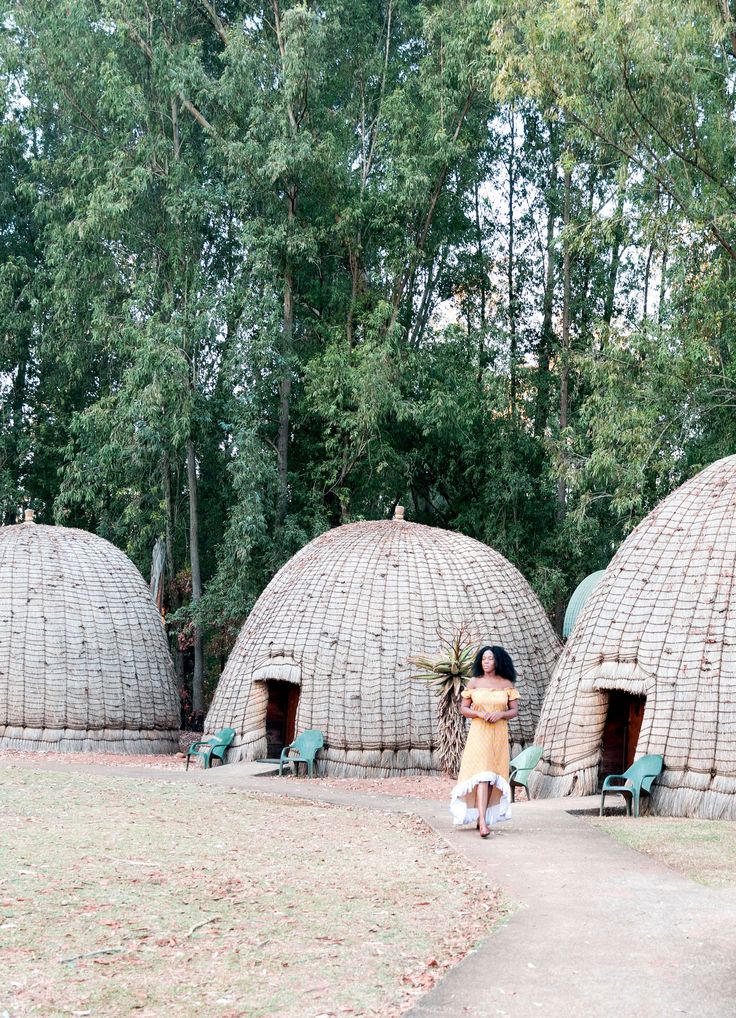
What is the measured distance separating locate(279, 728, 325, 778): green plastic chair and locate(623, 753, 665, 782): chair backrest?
533 cm

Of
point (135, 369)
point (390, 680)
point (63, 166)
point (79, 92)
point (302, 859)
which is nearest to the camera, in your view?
point (302, 859)

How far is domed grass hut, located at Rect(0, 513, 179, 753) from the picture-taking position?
19.2 m

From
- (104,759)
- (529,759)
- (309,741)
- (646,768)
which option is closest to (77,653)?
(104,759)

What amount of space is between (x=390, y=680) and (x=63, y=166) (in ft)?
54.6

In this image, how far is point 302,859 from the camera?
8.96m

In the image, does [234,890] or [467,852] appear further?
[467,852]

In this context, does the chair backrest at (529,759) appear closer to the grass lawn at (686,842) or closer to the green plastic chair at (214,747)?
the grass lawn at (686,842)

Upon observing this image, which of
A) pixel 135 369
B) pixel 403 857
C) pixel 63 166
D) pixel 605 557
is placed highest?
pixel 63 166

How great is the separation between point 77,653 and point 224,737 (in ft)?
11.2

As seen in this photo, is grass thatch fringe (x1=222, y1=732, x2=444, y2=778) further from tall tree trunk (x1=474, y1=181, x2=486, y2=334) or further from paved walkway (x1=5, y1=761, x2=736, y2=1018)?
tall tree trunk (x1=474, y1=181, x2=486, y2=334)

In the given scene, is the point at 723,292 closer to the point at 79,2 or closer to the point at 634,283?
the point at 634,283

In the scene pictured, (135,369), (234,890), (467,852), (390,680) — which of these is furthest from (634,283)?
(234,890)

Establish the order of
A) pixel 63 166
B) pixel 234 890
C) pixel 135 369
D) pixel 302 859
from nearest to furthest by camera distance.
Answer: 1. pixel 234 890
2. pixel 302 859
3. pixel 135 369
4. pixel 63 166

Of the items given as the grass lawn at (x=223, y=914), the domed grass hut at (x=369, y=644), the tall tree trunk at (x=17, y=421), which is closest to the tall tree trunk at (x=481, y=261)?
the tall tree trunk at (x=17, y=421)
